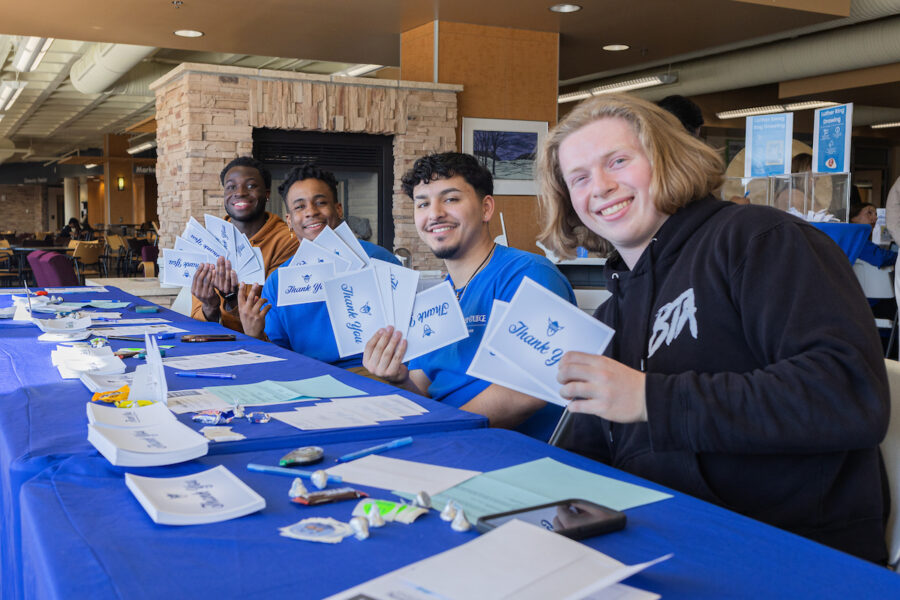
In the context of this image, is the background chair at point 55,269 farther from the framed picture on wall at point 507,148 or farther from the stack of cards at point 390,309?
the stack of cards at point 390,309

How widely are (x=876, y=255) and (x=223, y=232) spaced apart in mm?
4973

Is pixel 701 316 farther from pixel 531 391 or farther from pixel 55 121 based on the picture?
pixel 55 121

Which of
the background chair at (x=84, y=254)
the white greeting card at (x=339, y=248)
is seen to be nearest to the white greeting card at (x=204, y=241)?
the white greeting card at (x=339, y=248)

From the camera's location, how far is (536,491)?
1152mm

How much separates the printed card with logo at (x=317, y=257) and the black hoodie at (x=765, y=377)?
149cm

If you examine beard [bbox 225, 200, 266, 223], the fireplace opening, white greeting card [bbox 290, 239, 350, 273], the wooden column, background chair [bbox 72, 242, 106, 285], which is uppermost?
the wooden column

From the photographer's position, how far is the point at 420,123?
7480 mm

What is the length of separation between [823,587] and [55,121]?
20.5m

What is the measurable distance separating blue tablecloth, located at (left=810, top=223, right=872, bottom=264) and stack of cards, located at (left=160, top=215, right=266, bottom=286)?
13.0 ft

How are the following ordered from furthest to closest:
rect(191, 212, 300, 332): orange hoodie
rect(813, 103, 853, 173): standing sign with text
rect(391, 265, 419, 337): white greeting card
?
rect(813, 103, 853, 173): standing sign with text → rect(191, 212, 300, 332): orange hoodie → rect(391, 265, 419, 337): white greeting card

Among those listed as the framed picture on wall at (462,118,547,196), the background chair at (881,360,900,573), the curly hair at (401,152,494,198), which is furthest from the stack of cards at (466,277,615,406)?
the framed picture on wall at (462,118,547,196)

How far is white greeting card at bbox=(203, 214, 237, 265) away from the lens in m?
3.19

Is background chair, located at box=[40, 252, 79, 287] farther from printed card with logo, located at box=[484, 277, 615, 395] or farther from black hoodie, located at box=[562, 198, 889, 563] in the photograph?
black hoodie, located at box=[562, 198, 889, 563]

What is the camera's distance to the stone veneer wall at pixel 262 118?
659cm
